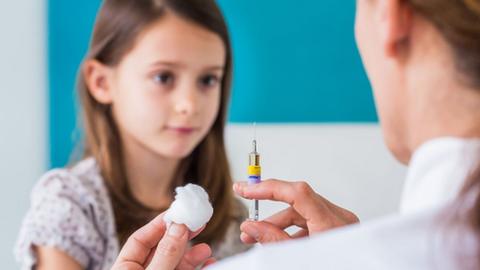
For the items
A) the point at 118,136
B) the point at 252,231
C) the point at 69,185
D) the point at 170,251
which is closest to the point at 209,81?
the point at 118,136

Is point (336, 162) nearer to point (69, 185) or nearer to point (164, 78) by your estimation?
point (164, 78)

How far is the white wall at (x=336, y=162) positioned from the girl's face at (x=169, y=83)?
0.23 meters

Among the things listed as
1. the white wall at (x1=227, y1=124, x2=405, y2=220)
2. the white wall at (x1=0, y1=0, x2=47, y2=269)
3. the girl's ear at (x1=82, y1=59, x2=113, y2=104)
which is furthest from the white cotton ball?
the white wall at (x1=0, y1=0, x2=47, y2=269)

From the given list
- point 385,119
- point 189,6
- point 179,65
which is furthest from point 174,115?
point 385,119

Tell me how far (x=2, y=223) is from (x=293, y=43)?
2.49 ft

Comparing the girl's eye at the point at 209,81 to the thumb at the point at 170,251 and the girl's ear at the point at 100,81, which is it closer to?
the girl's ear at the point at 100,81

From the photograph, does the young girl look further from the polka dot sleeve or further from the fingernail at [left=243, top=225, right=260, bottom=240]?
the fingernail at [left=243, top=225, right=260, bottom=240]

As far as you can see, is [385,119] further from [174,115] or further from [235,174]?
[235,174]

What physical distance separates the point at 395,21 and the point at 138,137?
88 centimetres

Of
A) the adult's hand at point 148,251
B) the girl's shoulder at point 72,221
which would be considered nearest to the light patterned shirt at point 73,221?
the girl's shoulder at point 72,221

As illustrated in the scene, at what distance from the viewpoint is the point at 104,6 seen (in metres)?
1.33

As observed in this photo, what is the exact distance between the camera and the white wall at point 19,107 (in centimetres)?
152

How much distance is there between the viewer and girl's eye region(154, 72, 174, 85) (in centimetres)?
124

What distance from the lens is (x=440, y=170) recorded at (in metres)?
0.44
